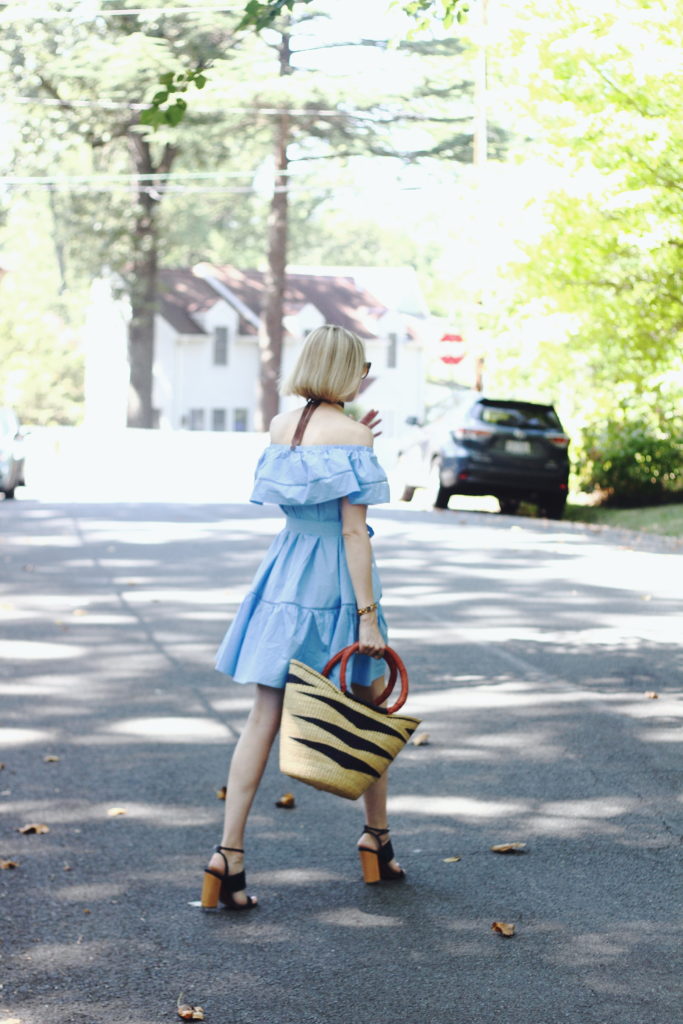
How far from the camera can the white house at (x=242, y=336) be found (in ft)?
206

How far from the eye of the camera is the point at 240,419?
6481 cm

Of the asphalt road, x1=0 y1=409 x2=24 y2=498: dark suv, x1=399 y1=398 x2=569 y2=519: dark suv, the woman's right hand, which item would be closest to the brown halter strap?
the woman's right hand

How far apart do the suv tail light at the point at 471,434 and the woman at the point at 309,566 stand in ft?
53.4

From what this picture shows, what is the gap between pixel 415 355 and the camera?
70.2m

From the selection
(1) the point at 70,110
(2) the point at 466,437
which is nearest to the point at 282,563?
(2) the point at 466,437

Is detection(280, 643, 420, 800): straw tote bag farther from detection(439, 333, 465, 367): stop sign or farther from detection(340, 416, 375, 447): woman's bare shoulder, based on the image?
detection(439, 333, 465, 367): stop sign

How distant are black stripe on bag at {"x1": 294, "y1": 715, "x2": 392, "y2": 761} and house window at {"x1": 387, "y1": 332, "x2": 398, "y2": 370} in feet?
212

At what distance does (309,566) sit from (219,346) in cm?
5883

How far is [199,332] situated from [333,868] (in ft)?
191

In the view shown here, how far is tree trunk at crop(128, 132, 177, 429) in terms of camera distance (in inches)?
1869

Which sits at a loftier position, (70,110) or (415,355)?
(70,110)

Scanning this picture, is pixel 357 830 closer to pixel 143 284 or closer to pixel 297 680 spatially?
pixel 297 680

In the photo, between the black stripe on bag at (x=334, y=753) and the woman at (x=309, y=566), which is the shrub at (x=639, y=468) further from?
the black stripe on bag at (x=334, y=753)

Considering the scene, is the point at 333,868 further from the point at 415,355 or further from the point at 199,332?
the point at 415,355
